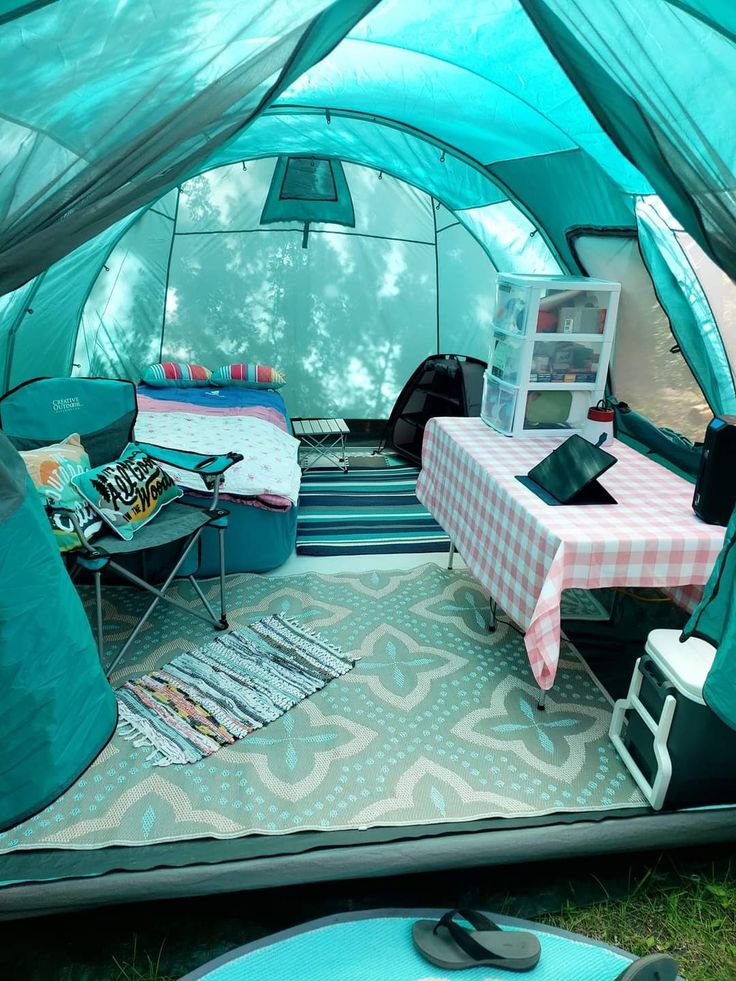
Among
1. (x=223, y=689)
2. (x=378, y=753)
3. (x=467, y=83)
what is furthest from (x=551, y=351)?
(x=223, y=689)

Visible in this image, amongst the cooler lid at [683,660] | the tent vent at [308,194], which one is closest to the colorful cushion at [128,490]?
the cooler lid at [683,660]

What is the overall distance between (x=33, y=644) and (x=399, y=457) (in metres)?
3.90

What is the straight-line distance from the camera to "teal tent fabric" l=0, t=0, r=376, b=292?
1550 mm

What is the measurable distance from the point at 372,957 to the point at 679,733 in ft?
3.21

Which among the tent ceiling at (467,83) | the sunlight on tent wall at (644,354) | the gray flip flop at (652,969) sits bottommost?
the gray flip flop at (652,969)

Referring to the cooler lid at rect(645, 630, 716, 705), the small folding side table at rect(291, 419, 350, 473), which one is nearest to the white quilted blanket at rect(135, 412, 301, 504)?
the small folding side table at rect(291, 419, 350, 473)

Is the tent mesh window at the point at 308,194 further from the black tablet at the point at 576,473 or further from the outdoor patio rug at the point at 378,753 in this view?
the black tablet at the point at 576,473

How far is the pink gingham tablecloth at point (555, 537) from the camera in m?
2.16

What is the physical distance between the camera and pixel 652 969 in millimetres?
1505

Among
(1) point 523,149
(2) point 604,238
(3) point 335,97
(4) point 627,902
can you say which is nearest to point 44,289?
(3) point 335,97

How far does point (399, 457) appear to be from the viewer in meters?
5.30

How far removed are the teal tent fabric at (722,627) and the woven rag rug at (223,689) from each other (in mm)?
1321

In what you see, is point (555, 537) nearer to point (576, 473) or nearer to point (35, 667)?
point (576, 473)

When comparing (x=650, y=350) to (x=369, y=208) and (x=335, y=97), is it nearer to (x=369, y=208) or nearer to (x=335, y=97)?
(x=335, y=97)
